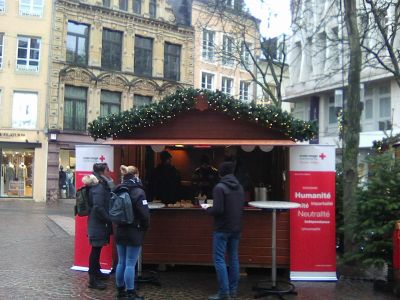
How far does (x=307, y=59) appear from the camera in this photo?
34250mm

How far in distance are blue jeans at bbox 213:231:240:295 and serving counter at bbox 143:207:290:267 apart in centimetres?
156

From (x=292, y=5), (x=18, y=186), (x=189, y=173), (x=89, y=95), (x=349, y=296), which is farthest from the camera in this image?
(x=89, y=95)

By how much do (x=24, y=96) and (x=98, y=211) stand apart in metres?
24.4

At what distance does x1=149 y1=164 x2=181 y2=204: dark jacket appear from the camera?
32.1ft

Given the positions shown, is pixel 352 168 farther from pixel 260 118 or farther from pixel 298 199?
pixel 260 118

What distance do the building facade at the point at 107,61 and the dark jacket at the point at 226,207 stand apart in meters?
24.8

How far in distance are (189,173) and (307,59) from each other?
24.1 meters

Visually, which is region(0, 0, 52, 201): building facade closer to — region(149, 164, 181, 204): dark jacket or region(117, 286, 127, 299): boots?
region(149, 164, 181, 204): dark jacket

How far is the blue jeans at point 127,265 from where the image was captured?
23.0 feet

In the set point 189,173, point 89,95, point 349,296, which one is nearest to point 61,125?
point 89,95

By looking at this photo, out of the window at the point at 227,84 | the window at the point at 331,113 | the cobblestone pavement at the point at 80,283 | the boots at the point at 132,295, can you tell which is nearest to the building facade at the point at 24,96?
the window at the point at 227,84

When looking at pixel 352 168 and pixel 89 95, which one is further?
pixel 89 95

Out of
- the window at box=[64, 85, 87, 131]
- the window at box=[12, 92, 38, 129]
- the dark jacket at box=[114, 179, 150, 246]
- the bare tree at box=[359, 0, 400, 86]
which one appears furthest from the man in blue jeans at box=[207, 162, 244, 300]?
the window at box=[64, 85, 87, 131]

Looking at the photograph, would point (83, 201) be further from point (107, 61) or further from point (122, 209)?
point (107, 61)
